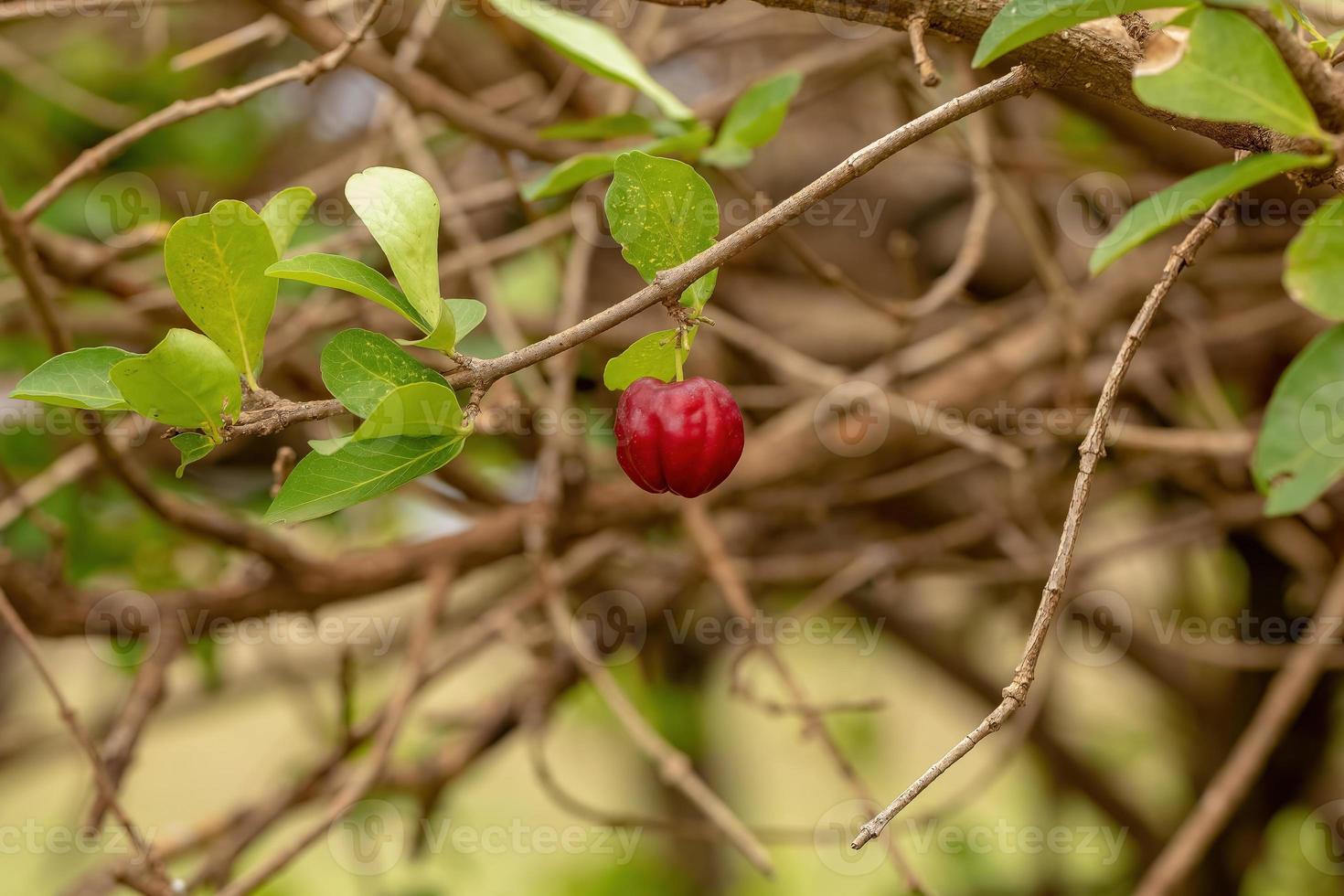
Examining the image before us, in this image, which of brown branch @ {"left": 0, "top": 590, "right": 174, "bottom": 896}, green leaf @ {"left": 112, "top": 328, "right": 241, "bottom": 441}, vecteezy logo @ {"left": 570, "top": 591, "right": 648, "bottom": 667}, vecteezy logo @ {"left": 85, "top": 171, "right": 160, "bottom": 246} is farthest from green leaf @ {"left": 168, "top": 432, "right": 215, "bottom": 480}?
vecteezy logo @ {"left": 570, "top": 591, "right": 648, "bottom": 667}

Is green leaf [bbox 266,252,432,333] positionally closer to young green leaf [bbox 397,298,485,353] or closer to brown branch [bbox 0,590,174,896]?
young green leaf [bbox 397,298,485,353]

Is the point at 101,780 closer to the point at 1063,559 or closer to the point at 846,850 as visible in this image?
the point at 1063,559

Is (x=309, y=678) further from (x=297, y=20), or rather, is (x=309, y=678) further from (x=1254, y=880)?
(x=1254, y=880)

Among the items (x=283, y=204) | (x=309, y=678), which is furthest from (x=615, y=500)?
(x=309, y=678)

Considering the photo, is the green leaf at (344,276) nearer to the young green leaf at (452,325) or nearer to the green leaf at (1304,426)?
the young green leaf at (452,325)

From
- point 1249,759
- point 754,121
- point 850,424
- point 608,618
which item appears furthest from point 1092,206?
point 754,121
